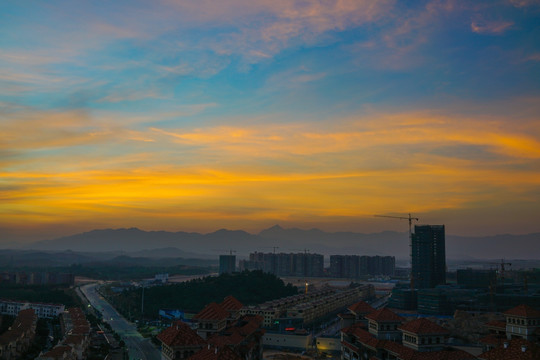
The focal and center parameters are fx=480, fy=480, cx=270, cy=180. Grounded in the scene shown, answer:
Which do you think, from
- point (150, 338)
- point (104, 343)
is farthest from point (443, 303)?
point (104, 343)

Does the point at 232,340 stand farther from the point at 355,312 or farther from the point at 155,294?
the point at 155,294

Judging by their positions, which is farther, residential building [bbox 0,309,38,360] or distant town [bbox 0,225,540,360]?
residential building [bbox 0,309,38,360]

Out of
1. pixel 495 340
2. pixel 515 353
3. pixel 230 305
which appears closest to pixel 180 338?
pixel 230 305

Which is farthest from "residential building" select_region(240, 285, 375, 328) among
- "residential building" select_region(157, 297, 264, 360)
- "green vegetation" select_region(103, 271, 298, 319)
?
"residential building" select_region(157, 297, 264, 360)

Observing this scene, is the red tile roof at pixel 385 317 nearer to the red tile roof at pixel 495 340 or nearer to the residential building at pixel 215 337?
the red tile roof at pixel 495 340

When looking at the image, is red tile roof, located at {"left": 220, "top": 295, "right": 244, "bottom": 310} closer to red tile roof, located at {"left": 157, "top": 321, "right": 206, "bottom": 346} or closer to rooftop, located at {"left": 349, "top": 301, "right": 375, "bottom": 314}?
rooftop, located at {"left": 349, "top": 301, "right": 375, "bottom": 314}

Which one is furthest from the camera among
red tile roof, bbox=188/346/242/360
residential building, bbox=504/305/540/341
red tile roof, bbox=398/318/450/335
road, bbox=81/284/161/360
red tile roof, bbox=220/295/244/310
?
road, bbox=81/284/161/360
